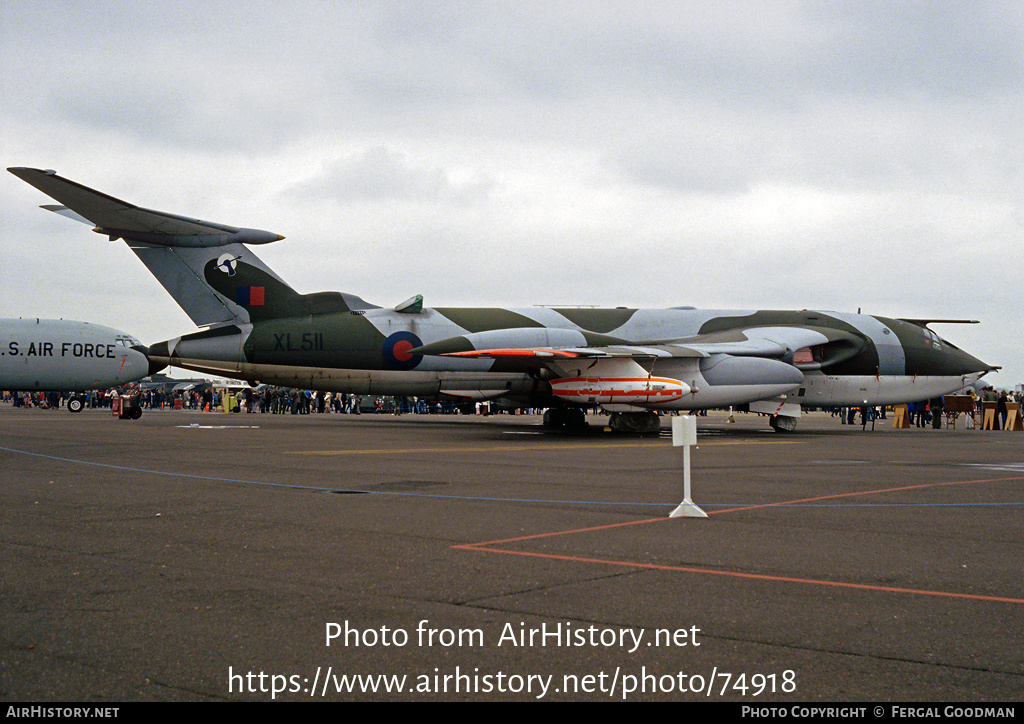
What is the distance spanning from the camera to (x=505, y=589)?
17.7 ft

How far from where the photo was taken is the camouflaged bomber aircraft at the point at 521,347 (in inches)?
891

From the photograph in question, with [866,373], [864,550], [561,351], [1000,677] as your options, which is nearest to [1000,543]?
[864,550]

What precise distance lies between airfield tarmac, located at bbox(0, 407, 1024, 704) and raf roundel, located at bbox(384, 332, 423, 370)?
516 inches

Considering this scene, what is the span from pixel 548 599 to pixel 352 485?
21.3 ft

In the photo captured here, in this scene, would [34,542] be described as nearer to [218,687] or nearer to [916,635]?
[218,687]

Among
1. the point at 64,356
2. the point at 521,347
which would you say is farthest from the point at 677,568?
the point at 64,356

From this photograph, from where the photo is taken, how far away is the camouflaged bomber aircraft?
22641 mm

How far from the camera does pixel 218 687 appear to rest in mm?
3611

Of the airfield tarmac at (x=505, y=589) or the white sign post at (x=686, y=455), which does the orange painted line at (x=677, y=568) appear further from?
the white sign post at (x=686, y=455)

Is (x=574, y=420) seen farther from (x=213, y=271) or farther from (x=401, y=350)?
(x=213, y=271)

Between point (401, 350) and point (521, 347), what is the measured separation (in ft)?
12.9

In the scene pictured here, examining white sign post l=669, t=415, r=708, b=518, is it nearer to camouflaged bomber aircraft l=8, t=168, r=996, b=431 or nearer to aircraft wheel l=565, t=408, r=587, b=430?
camouflaged bomber aircraft l=8, t=168, r=996, b=431

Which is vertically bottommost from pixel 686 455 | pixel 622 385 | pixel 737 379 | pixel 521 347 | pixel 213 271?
pixel 686 455

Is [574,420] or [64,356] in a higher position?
[64,356]
